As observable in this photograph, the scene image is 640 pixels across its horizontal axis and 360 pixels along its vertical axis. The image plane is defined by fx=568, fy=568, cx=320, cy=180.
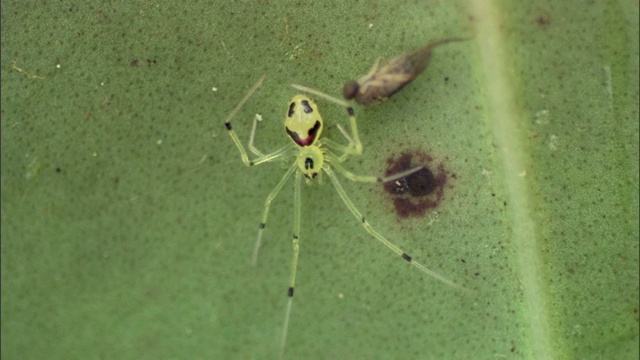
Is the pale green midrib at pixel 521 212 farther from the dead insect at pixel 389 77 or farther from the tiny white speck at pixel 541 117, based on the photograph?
the dead insect at pixel 389 77

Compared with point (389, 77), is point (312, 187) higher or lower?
lower

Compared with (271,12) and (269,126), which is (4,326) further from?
(271,12)

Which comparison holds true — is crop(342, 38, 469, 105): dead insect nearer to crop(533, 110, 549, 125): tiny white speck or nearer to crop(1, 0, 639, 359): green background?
crop(1, 0, 639, 359): green background

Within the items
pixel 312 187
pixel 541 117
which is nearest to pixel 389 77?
pixel 312 187

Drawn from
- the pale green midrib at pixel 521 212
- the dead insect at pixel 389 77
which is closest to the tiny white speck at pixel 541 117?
the pale green midrib at pixel 521 212

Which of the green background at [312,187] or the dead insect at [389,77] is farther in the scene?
the green background at [312,187]

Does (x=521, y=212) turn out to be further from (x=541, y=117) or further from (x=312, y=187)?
(x=312, y=187)

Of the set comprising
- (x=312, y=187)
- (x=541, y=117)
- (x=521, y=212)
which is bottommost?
(x=521, y=212)
